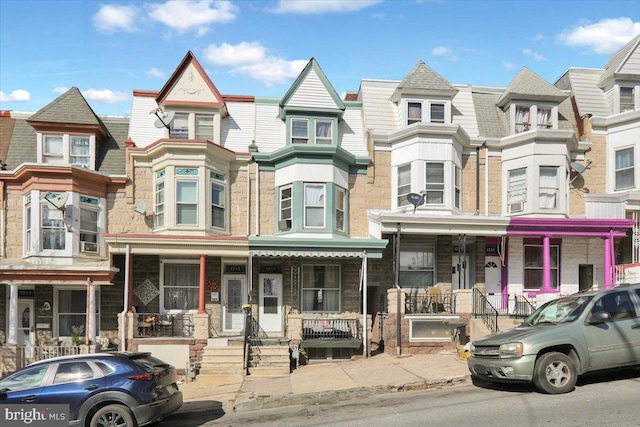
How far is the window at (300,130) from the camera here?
20547 mm

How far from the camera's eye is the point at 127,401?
9281mm

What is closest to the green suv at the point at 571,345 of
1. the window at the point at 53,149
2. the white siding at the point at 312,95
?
the white siding at the point at 312,95

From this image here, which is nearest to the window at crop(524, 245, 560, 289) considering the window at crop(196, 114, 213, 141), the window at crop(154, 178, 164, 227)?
the window at crop(196, 114, 213, 141)

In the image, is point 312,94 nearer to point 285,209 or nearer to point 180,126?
point 285,209

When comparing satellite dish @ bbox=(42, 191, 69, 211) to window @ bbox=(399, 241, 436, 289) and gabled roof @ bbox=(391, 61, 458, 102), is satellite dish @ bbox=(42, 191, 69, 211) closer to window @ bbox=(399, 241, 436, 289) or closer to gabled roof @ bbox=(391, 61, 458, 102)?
window @ bbox=(399, 241, 436, 289)

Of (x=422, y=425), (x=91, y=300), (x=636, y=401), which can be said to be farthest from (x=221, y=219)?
(x=636, y=401)

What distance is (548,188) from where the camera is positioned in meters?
20.2

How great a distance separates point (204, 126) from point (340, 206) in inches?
227

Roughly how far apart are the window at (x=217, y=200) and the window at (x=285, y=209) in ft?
6.71

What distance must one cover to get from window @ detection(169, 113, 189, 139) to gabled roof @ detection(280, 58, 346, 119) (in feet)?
11.4

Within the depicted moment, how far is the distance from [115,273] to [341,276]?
7.66m

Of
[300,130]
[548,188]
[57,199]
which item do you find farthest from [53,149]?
[548,188]

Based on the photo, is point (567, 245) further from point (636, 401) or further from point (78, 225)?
point (78, 225)

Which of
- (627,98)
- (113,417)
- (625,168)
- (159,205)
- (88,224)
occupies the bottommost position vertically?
(113,417)
